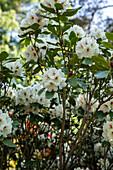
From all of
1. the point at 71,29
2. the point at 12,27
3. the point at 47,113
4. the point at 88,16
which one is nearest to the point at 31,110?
the point at 47,113

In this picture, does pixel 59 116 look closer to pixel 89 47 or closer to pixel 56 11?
pixel 89 47

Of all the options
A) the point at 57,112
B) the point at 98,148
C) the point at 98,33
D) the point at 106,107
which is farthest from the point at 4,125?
the point at 98,148

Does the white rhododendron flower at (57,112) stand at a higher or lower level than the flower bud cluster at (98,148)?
higher

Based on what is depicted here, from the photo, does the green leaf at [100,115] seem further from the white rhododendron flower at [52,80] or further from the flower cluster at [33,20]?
the flower cluster at [33,20]

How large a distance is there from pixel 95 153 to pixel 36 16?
1713 mm

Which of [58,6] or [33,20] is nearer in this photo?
[58,6]

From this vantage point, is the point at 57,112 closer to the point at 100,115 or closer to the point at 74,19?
the point at 100,115

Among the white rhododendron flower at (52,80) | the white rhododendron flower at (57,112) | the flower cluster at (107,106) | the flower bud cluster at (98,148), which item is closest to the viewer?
the white rhododendron flower at (52,80)

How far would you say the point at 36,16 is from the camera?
1.50 m

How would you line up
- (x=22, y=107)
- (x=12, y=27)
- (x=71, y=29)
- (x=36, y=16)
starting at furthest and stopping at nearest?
(x=12, y=27) < (x=22, y=107) < (x=71, y=29) < (x=36, y=16)

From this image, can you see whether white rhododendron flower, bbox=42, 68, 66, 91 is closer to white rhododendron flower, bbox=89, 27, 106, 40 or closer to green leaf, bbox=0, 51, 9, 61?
green leaf, bbox=0, 51, 9, 61

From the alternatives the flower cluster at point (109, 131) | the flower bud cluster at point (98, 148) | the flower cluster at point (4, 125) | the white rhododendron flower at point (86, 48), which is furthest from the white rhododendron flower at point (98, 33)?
the flower bud cluster at point (98, 148)

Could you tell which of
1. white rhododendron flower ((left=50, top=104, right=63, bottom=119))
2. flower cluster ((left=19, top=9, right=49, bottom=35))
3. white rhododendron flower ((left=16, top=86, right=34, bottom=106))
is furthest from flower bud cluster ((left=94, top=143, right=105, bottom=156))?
flower cluster ((left=19, top=9, right=49, bottom=35))

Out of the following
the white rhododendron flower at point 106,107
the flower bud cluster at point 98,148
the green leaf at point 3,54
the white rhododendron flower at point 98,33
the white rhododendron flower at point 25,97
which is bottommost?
the flower bud cluster at point 98,148
